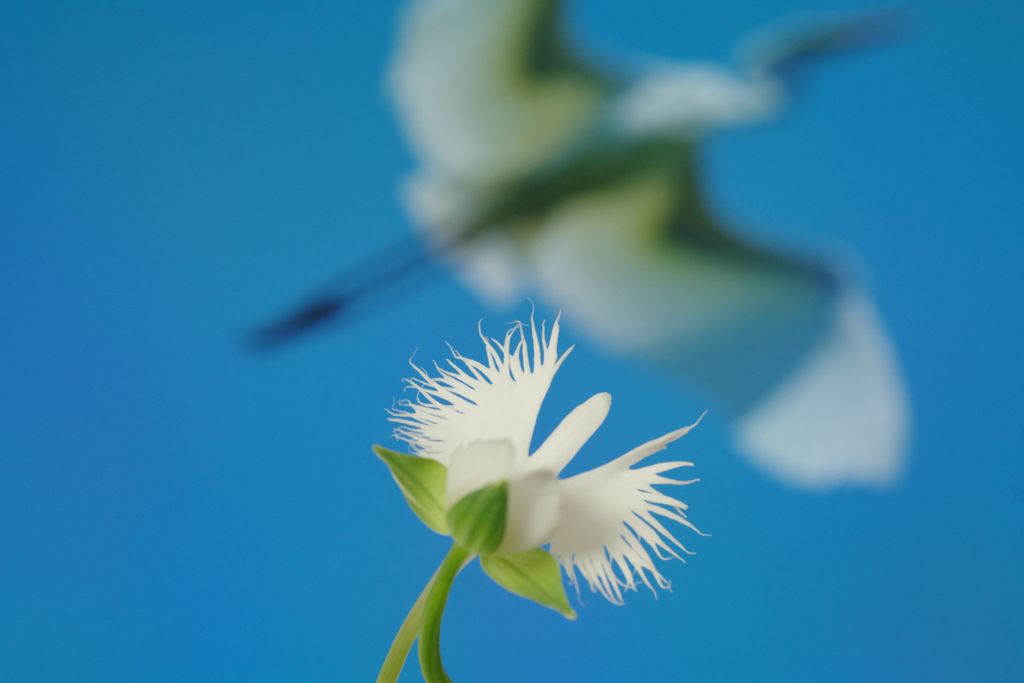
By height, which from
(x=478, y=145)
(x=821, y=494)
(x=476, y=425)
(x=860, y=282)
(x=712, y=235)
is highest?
(x=478, y=145)

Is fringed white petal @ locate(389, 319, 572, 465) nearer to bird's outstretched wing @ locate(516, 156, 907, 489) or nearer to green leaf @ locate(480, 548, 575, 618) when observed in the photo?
green leaf @ locate(480, 548, 575, 618)

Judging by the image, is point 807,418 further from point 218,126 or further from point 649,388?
point 218,126

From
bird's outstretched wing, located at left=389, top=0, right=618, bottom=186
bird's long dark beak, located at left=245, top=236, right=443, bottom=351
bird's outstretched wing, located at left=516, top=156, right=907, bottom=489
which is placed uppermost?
bird's outstretched wing, located at left=389, top=0, right=618, bottom=186

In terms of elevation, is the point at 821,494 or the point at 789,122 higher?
the point at 789,122

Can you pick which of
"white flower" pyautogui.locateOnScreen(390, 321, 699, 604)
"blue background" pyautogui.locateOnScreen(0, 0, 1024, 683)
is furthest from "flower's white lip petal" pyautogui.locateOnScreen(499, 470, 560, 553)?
"blue background" pyautogui.locateOnScreen(0, 0, 1024, 683)

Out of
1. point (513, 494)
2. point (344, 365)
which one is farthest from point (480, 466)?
point (344, 365)

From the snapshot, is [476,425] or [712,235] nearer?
[476,425]

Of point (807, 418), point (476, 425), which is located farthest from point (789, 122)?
point (476, 425)
